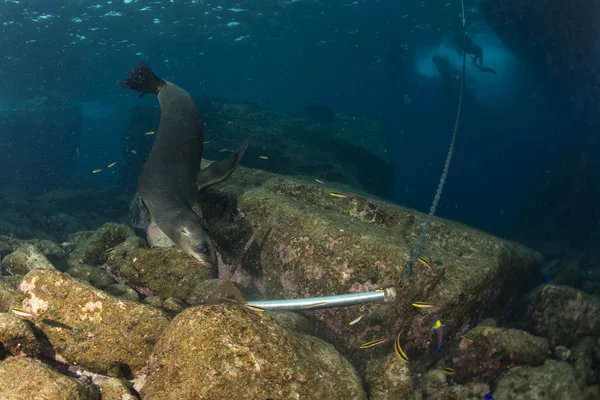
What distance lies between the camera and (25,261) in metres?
5.29

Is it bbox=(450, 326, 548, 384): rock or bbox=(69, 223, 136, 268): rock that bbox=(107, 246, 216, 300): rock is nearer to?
bbox=(69, 223, 136, 268): rock

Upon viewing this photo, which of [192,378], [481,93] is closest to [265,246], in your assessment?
[192,378]

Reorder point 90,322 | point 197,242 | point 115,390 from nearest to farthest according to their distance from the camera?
point 115,390, point 90,322, point 197,242

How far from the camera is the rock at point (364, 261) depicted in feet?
14.7

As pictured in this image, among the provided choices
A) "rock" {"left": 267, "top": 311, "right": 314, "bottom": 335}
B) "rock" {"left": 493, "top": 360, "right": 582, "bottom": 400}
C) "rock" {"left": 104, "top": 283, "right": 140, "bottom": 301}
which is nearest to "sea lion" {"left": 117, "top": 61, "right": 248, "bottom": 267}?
"rock" {"left": 104, "top": 283, "right": 140, "bottom": 301}

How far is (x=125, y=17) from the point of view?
28.4 meters

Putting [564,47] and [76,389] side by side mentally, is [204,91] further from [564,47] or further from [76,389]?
[76,389]

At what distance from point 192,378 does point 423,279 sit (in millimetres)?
2984

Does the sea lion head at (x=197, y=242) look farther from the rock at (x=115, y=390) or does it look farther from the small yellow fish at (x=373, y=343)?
the small yellow fish at (x=373, y=343)

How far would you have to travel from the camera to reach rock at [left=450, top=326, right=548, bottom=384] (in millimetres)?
4273

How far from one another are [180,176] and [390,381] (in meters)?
4.05

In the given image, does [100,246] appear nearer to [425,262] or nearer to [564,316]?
[425,262]

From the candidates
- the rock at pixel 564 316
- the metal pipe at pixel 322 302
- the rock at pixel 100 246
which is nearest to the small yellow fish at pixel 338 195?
the metal pipe at pixel 322 302

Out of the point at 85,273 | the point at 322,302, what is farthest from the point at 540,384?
the point at 85,273
